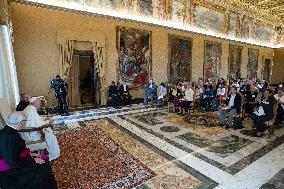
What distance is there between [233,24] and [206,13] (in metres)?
3.92

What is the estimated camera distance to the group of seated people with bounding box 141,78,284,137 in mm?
6695

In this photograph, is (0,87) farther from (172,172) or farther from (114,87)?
(114,87)

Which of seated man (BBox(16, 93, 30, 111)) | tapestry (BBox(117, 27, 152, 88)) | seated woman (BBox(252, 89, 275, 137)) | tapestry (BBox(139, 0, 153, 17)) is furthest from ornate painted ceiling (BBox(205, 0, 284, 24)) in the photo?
seated man (BBox(16, 93, 30, 111))

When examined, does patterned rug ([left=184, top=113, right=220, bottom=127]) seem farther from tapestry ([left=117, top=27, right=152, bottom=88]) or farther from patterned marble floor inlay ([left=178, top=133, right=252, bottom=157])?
tapestry ([left=117, top=27, right=152, bottom=88])

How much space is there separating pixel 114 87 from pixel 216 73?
1024 centimetres

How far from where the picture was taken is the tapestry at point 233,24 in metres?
17.0

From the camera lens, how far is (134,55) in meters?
12.4

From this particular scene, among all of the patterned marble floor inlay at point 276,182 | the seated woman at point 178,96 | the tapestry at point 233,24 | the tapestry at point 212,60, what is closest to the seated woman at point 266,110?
the patterned marble floor inlay at point 276,182

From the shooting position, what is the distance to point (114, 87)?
11.3m

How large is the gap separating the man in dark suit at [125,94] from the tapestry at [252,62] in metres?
15.1

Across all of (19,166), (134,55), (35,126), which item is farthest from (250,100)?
(19,166)

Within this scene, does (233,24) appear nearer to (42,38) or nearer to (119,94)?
(119,94)

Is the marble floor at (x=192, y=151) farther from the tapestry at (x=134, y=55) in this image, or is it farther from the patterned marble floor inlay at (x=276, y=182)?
the tapestry at (x=134, y=55)

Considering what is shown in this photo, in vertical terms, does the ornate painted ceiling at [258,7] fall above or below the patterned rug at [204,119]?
above
